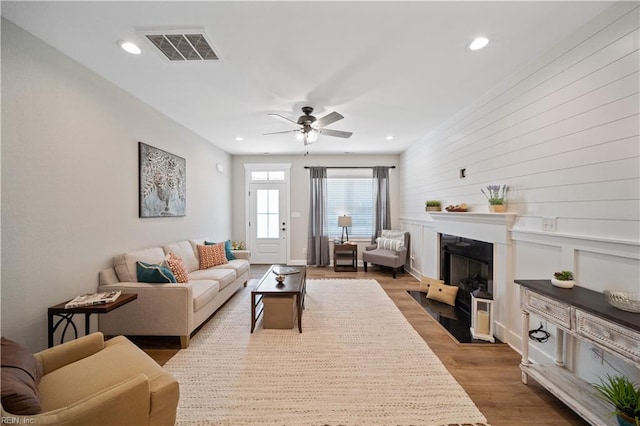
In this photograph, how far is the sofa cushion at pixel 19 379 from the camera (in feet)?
3.31

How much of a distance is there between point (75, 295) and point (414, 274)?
16.9 feet

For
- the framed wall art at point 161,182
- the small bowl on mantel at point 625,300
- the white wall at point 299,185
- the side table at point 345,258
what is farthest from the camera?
the white wall at point 299,185

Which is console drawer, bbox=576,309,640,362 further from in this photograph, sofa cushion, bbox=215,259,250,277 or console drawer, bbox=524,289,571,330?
sofa cushion, bbox=215,259,250,277

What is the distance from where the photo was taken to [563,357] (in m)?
1.96

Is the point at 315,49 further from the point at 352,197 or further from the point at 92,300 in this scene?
the point at 352,197

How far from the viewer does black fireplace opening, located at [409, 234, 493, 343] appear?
2.88m

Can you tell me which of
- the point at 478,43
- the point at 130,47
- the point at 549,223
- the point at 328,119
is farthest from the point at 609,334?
the point at 130,47

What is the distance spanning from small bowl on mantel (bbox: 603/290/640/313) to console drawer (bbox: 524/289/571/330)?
0.66ft

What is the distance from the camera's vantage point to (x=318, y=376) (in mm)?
2084

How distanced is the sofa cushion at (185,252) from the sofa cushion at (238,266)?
0.35 meters

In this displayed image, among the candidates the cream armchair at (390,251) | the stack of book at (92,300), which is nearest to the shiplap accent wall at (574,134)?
the cream armchair at (390,251)

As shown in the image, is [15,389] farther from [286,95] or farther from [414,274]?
[414,274]

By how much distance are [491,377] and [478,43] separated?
273 cm

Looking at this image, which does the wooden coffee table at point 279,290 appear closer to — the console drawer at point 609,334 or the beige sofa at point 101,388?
the beige sofa at point 101,388
